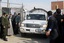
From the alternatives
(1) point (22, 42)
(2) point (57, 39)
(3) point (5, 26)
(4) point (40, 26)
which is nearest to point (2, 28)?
(3) point (5, 26)

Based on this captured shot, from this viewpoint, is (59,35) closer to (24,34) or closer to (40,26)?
(40,26)

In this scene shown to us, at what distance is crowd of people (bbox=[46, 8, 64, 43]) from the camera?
23.2 ft

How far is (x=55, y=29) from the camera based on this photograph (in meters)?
7.27

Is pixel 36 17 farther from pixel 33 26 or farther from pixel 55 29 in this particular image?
pixel 55 29

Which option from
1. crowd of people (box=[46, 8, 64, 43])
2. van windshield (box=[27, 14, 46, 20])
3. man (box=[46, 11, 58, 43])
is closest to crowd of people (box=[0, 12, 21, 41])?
van windshield (box=[27, 14, 46, 20])

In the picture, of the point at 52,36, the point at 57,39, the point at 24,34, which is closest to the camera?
the point at 52,36

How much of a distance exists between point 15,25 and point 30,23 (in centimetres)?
213

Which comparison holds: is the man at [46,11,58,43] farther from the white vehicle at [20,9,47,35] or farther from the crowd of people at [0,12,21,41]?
the white vehicle at [20,9,47,35]

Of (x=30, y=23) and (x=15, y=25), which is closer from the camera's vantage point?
(x=30, y=23)

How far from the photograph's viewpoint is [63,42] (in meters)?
7.86

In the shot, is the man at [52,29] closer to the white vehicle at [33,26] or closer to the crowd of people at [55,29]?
the crowd of people at [55,29]

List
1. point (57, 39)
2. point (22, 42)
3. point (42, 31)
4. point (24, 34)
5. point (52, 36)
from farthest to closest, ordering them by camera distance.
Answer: point (24, 34) → point (42, 31) → point (22, 42) → point (57, 39) → point (52, 36)

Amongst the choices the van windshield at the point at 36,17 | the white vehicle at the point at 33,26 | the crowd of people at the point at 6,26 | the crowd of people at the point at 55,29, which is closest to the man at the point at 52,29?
the crowd of people at the point at 55,29

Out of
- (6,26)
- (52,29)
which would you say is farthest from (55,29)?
(6,26)
